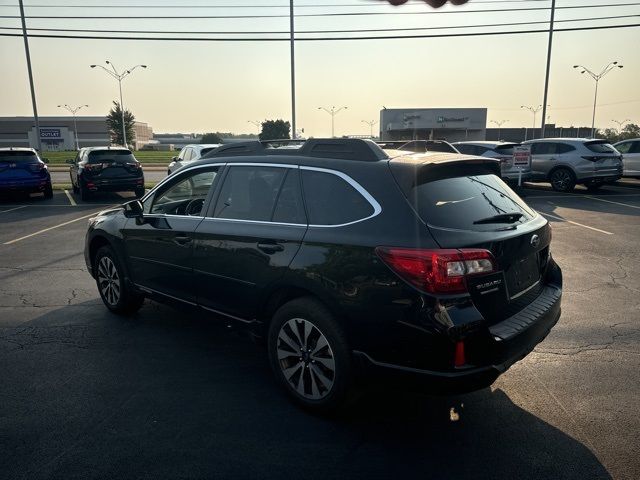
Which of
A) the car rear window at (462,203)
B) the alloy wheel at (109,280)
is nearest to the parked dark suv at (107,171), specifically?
the alloy wheel at (109,280)

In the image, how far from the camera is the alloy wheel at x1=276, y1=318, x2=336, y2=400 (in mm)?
3166

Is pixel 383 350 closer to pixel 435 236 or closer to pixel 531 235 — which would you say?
pixel 435 236

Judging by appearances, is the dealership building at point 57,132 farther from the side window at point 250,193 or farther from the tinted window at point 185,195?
the side window at point 250,193

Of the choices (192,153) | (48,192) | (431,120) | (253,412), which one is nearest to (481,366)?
(253,412)

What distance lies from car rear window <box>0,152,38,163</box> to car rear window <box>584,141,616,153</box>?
59.8ft

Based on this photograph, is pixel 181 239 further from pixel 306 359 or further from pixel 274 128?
pixel 274 128

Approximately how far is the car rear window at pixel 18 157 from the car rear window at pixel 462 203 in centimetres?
1608

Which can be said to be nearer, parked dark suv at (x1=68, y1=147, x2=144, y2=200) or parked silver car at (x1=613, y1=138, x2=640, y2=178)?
parked dark suv at (x1=68, y1=147, x2=144, y2=200)

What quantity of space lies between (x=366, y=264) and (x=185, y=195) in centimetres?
272

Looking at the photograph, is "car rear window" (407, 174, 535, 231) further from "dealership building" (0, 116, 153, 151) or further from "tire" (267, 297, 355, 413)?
"dealership building" (0, 116, 153, 151)

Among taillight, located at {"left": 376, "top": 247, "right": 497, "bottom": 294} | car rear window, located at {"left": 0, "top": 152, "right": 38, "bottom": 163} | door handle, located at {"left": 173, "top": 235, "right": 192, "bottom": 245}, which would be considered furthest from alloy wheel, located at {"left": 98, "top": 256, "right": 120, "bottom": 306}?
car rear window, located at {"left": 0, "top": 152, "right": 38, "bottom": 163}

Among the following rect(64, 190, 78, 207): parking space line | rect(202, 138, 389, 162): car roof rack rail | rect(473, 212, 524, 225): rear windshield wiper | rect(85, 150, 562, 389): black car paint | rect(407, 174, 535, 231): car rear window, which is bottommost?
rect(64, 190, 78, 207): parking space line

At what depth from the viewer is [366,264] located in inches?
113

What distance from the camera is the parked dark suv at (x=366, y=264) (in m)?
2.72
